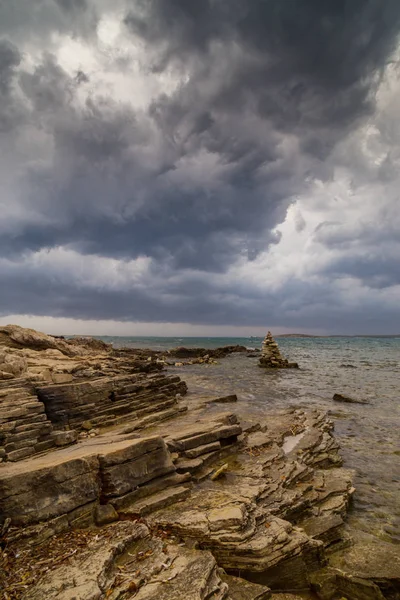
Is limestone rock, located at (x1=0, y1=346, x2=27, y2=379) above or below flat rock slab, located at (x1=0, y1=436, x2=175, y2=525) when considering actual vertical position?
above

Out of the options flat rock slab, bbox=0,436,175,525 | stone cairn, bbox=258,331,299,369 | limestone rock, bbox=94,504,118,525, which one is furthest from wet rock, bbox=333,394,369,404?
stone cairn, bbox=258,331,299,369

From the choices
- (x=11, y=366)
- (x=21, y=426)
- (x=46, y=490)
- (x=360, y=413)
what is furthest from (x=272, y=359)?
(x=46, y=490)

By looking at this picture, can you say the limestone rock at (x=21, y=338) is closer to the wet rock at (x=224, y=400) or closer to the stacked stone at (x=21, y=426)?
the stacked stone at (x=21, y=426)

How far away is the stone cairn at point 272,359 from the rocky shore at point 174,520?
40.7 metres

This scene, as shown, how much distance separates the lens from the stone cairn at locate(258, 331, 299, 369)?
5422 centimetres

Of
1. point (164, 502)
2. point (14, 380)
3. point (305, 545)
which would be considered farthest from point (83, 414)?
point (305, 545)

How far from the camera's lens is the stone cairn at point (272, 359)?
54219mm

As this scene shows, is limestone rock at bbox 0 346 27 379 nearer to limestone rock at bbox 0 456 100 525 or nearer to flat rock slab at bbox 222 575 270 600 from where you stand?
limestone rock at bbox 0 456 100 525

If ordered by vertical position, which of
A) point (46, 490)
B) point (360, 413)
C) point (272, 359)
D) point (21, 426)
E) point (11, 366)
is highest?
point (11, 366)

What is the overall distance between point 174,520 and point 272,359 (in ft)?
162

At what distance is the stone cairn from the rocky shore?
134 ft

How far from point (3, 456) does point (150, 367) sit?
15.4m

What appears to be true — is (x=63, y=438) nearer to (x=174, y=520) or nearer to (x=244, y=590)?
(x=174, y=520)

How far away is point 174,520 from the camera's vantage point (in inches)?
314
